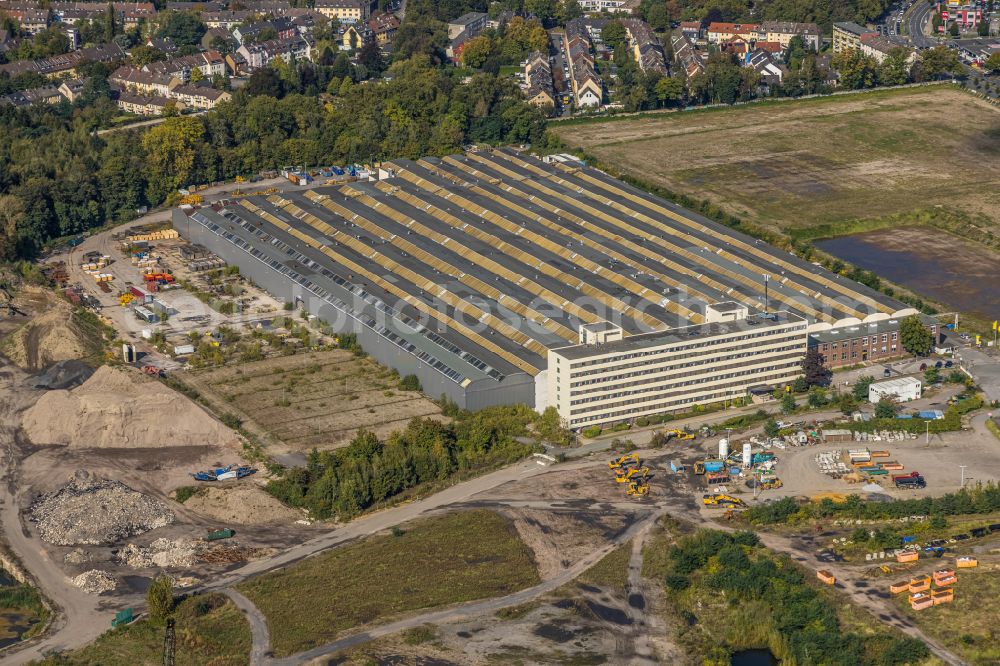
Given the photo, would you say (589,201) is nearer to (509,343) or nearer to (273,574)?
(509,343)

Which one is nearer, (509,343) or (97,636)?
(97,636)

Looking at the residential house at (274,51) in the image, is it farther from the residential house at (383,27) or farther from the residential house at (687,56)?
the residential house at (687,56)

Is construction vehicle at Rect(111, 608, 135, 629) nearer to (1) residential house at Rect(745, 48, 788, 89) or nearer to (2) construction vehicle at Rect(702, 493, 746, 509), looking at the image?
(2) construction vehicle at Rect(702, 493, 746, 509)

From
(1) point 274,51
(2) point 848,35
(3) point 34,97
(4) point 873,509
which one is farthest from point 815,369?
(1) point 274,51

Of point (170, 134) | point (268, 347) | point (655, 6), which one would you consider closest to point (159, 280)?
point (268, 347)

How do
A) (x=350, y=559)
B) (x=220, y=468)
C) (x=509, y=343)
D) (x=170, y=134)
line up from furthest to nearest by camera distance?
(x=170, y=134) → (x=509, y=343) → (x=220, y=468) → (x=350, y=559)

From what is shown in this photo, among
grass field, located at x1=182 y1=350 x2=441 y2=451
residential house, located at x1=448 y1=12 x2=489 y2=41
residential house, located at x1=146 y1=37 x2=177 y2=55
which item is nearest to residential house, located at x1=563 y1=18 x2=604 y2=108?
residential house, located at x1=448 y1=12 x2=489 y2=41

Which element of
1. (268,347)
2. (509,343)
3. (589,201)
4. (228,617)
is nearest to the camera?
(228,617)
